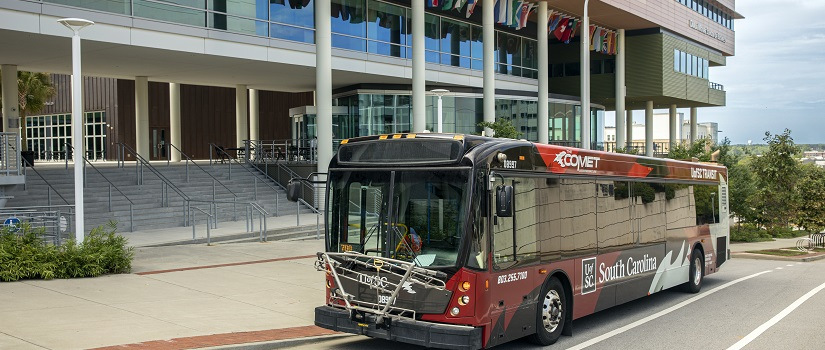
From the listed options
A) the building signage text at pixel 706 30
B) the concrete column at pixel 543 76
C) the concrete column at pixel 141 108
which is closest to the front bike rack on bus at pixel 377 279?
the concrete column at pixel 141 108

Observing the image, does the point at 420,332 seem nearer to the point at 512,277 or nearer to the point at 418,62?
the point at 512,277

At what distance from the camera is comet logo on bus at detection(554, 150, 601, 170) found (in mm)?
10234

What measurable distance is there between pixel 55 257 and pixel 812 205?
29372mm

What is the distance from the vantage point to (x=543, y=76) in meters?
42.2

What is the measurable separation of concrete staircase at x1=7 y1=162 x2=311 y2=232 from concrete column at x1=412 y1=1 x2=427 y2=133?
6.83 meters

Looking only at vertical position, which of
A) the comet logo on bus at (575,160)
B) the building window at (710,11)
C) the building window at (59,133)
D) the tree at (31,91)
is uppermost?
the building window at (710,11)

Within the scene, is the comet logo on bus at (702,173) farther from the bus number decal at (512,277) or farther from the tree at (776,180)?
the tree at (776,180)

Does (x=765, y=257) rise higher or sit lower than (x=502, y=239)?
lower

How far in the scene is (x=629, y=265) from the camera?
12141 millimetres

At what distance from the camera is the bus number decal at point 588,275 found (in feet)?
35.1

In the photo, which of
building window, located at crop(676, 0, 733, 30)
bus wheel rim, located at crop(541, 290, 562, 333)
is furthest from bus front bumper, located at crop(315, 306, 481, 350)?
building window, located at crop(676, 0, 733, 30)

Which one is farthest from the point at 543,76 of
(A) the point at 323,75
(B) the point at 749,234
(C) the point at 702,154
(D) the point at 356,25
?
(A) the point at 323,75

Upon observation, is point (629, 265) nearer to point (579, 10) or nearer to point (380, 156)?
point (380, 156)

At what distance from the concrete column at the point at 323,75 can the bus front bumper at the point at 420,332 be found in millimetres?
21347
